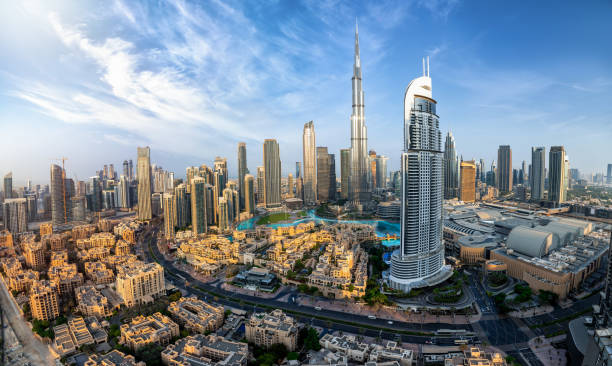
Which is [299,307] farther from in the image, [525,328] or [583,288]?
[583,288]

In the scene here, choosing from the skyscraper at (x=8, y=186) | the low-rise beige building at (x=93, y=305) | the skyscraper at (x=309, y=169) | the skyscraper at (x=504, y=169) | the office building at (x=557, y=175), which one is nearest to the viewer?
the low-rise beige building at (x=93, y=305)

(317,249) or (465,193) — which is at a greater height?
(465,193)

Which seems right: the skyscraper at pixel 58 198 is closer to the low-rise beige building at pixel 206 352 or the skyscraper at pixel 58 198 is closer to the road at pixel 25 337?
the road at pixel 25 337

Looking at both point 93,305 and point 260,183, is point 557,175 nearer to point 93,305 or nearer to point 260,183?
point 260,183

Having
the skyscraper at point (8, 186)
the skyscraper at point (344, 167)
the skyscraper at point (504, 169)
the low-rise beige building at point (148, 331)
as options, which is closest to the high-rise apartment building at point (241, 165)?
the skyscraper at point (344, 167)

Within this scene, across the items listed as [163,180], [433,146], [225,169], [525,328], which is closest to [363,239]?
[433,146]

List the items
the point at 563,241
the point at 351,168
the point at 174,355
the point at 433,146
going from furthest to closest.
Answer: the point at 351,168
the point at 563,241
the point at 433,146
the point at 174,355
